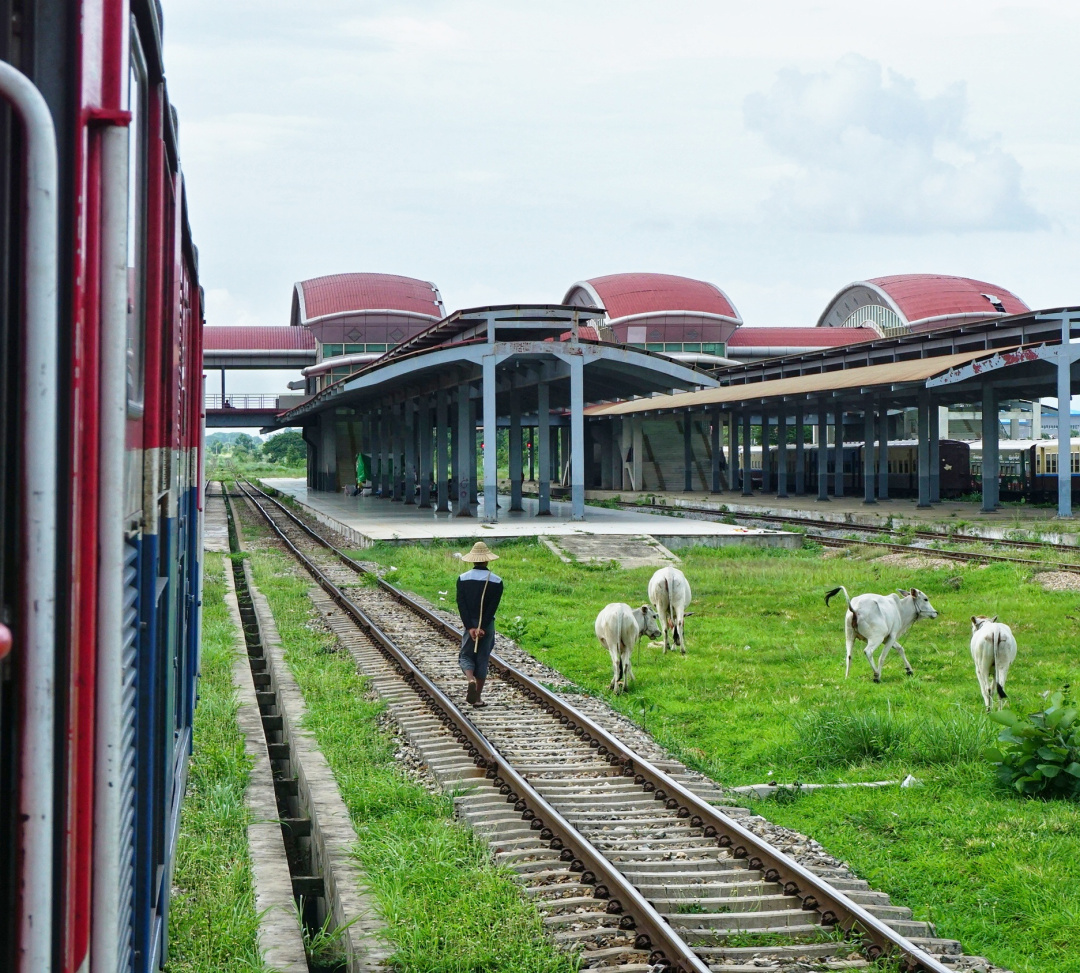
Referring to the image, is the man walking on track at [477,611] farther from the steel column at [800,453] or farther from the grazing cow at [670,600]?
the steel column at [800,453]

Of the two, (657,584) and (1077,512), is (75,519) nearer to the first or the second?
(657,584)

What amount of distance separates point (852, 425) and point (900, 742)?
164 ft

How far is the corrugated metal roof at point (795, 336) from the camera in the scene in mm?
75125

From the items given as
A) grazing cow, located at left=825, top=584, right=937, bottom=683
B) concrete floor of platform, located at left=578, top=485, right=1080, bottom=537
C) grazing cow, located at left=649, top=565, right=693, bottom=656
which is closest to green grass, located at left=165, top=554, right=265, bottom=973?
grazing cow, located at left=649, top=565, right=693, bottom=656

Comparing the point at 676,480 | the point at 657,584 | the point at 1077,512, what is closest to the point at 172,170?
the point at 657,584

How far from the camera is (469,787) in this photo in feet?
27.5

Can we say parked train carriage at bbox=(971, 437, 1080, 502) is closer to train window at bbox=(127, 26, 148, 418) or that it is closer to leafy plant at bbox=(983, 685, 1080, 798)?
leafy plant at bbox=(983, 685, 1080, 798)

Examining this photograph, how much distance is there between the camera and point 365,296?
70.6m

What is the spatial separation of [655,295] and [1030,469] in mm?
36237

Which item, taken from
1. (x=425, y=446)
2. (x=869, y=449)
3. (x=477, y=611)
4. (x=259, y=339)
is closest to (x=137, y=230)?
(x=477, y=611)

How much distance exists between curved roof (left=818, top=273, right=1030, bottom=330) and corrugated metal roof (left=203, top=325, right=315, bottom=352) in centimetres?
3605

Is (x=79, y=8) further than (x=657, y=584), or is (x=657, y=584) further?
(x=657, y=584)

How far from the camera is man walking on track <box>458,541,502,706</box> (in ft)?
34.0

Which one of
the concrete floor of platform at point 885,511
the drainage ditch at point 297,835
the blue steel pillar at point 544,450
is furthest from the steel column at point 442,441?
the drainage ditch at point 297,835
